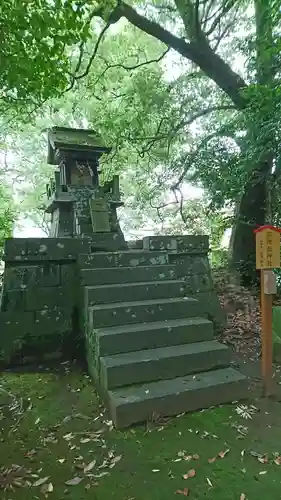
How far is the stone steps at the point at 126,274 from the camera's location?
4.10 m

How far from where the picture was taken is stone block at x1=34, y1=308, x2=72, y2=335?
13.5 ft

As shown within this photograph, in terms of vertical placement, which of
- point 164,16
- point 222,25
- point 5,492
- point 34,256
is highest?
point 164,16

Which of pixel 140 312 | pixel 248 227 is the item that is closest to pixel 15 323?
pixel 140 312

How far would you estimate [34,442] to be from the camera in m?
2.63

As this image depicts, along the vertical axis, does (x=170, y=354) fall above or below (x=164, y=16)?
below

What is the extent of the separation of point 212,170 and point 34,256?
3.63 metres

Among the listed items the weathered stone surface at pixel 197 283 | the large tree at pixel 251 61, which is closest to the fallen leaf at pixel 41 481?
the weathered stone surface at pixel 197 283

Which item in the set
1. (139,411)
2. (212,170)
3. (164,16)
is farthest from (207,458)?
(164,16)

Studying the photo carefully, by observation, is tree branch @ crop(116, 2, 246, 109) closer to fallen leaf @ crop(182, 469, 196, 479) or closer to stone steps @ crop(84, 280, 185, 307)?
stone steps @ crop(84, 280, 185, 307)

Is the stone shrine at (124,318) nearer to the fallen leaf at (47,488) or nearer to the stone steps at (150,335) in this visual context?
the stone steps at (150,335)

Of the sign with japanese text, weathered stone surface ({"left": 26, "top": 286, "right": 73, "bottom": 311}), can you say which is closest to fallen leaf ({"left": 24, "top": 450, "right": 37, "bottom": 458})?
weathered stone surface ({"left": 26, "top": 286, "right": 73, "bottom": 311})

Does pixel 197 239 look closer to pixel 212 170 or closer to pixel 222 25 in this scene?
pixel 212 170

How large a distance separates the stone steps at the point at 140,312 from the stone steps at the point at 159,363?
0.42 meters

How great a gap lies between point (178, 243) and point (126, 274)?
1070 mm
